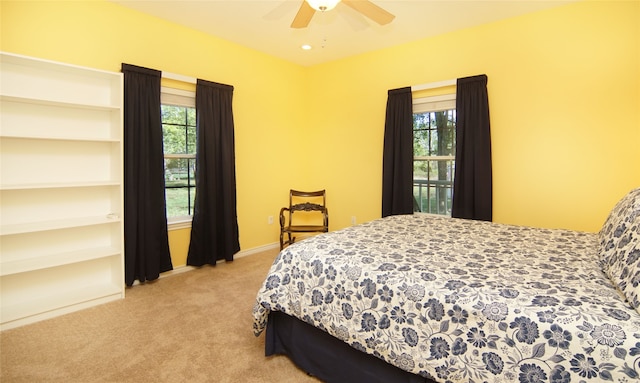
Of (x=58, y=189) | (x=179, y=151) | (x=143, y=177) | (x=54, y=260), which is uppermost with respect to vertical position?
(x=179, y=151)

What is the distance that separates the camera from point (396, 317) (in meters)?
1.41

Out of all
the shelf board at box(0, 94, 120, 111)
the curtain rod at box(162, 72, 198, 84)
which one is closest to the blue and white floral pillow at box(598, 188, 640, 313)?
the shelf board at box(0, 94, 120, 111)

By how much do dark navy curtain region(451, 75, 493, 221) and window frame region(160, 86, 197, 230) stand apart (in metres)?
2.80

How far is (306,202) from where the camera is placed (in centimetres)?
457

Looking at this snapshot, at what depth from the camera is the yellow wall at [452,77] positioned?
2.63 meters

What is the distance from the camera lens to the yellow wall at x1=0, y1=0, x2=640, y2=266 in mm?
2633

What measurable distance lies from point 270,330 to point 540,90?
3066 mm

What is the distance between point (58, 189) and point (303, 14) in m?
2.39

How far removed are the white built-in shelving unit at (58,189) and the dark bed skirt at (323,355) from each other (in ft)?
5.48

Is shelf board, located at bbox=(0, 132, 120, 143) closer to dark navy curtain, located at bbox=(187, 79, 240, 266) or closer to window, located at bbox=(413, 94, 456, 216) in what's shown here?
dark navy curtain, located at bbox=(187, 79, 240, 266)

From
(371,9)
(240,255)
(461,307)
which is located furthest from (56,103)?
(461,307)

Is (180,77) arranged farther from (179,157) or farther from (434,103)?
(434,103)

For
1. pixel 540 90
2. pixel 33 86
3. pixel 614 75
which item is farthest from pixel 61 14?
pixel 614 75

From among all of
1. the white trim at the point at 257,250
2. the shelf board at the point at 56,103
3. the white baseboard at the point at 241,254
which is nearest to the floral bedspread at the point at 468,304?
the white baseboard at the point at 241,254
